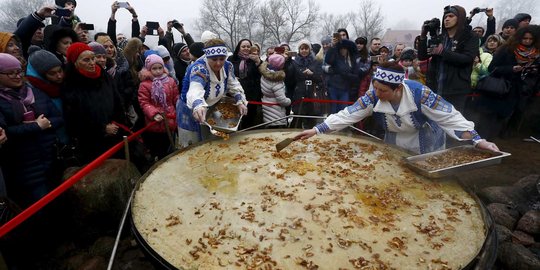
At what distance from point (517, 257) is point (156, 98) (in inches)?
176

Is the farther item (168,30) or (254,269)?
(168,30)

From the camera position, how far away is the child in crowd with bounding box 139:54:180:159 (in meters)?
4.43

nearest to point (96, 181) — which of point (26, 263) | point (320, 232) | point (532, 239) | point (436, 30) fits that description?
point (26, 263)

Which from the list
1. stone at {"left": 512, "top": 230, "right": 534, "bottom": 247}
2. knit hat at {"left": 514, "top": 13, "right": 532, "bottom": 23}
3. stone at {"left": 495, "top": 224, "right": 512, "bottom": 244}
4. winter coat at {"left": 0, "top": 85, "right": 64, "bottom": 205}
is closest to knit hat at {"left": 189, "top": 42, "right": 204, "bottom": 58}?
winter coat at {"left": 0, "top": 85, "right": 64, "bottom": 205}

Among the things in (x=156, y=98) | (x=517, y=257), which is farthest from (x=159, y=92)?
(x=517, y=257)

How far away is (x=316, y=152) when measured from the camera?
11.2ft

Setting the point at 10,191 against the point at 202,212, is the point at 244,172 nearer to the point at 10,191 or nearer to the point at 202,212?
the point at 202,212

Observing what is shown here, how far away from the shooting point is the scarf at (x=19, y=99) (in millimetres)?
2848

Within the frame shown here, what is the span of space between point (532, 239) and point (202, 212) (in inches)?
136

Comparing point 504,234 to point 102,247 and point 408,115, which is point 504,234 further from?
point 102,247

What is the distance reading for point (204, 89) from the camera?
3682mm

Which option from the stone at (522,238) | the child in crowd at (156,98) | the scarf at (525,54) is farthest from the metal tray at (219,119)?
the scarf at (525,54)

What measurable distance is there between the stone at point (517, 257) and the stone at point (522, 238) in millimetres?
221

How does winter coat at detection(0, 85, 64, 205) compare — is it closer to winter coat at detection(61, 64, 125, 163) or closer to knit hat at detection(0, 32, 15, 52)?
winter coat at detection(61, 64, 125, 163)
